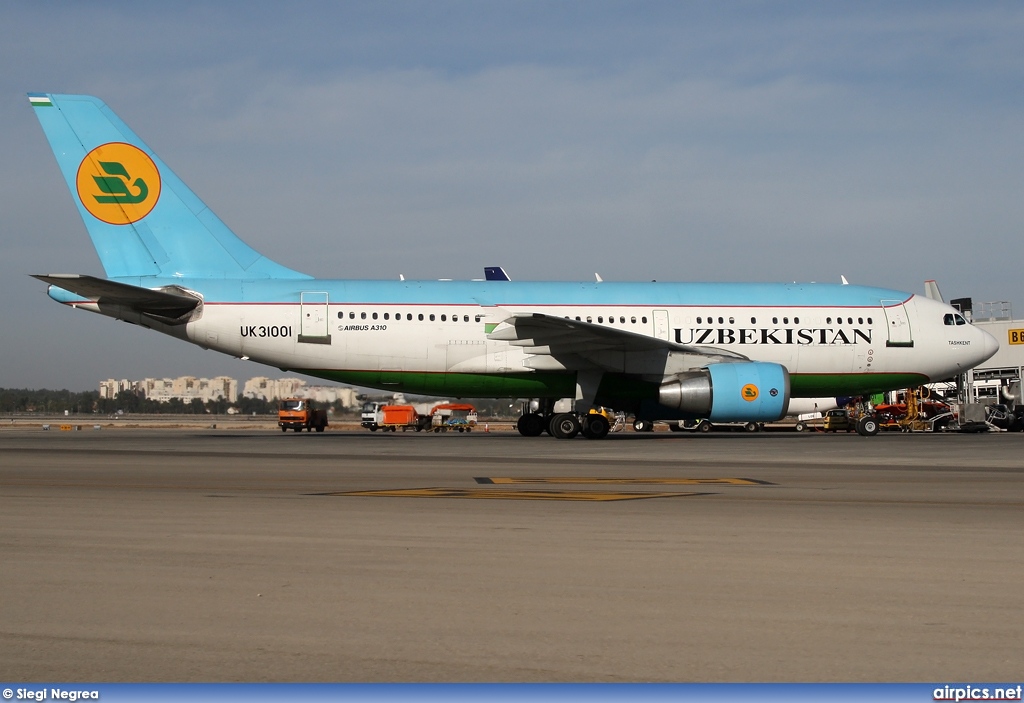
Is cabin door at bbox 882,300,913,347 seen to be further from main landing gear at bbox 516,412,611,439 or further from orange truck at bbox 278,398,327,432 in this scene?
orange truck at bbox 278,398,327,432

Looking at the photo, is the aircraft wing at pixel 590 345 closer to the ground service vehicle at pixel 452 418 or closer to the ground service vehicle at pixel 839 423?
the ground service vehicle at pixel 839 423

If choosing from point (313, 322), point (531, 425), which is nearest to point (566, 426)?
point (531, 425)

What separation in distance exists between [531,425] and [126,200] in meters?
12.3

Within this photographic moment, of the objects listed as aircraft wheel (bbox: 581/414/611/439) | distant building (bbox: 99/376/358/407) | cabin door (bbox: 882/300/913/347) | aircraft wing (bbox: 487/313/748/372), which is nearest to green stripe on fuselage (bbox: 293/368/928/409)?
aircraft wing (bbox: 487/313/748/372)

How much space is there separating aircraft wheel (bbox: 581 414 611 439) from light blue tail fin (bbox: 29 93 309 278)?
31.5 ft

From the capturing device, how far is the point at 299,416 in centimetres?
4394

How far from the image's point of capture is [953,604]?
5043 millimetres

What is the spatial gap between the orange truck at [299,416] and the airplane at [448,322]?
18371 mm

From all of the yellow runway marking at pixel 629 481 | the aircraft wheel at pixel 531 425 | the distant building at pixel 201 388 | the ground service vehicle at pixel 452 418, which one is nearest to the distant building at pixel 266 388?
the distant building at pixel 201 388

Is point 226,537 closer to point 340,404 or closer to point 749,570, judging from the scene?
point 749,570

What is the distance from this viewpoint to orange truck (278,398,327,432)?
43.8m

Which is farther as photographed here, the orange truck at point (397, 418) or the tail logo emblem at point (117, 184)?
the orange truck at point (397, 418)

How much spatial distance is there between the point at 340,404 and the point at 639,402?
188ft

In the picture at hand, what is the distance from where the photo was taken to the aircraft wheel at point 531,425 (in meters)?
28.0
